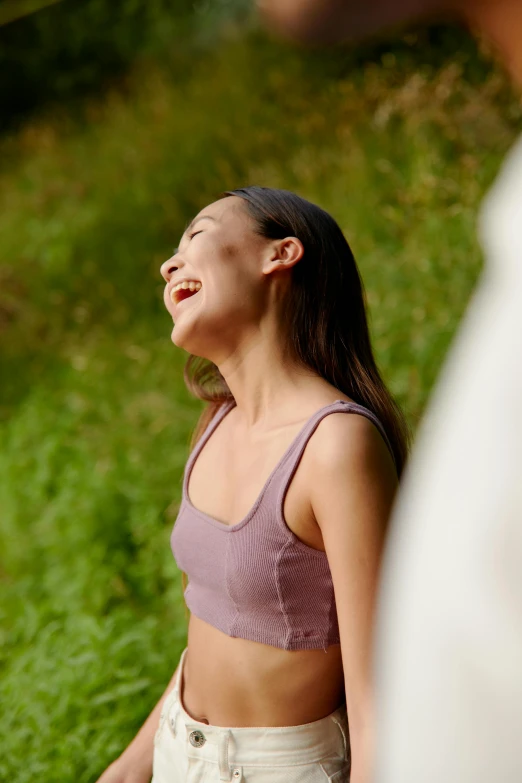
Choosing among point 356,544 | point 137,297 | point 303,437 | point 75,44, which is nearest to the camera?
point 356,544

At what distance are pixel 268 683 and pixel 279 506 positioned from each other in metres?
0.32

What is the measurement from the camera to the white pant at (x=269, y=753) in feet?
4.87

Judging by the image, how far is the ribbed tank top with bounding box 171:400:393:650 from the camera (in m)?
1.44

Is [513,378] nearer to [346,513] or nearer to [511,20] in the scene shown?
[511,20]

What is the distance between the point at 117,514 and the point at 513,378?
3575mm

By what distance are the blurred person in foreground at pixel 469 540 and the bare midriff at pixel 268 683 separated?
3.40ft

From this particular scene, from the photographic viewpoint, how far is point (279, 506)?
144 centimetres

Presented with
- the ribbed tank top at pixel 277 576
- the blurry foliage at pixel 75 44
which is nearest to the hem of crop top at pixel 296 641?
the ribbed tank top at pixel 277 576

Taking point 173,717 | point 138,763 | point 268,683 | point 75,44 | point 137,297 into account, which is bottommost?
point 138,763

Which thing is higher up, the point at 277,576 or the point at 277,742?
the point at 277,576

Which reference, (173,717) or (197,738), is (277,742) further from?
(173,717)

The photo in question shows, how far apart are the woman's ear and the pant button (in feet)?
2.81

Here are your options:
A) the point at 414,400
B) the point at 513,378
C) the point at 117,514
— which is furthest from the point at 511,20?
the point at 117,514

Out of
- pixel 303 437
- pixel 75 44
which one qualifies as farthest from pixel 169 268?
pixel 75 44
